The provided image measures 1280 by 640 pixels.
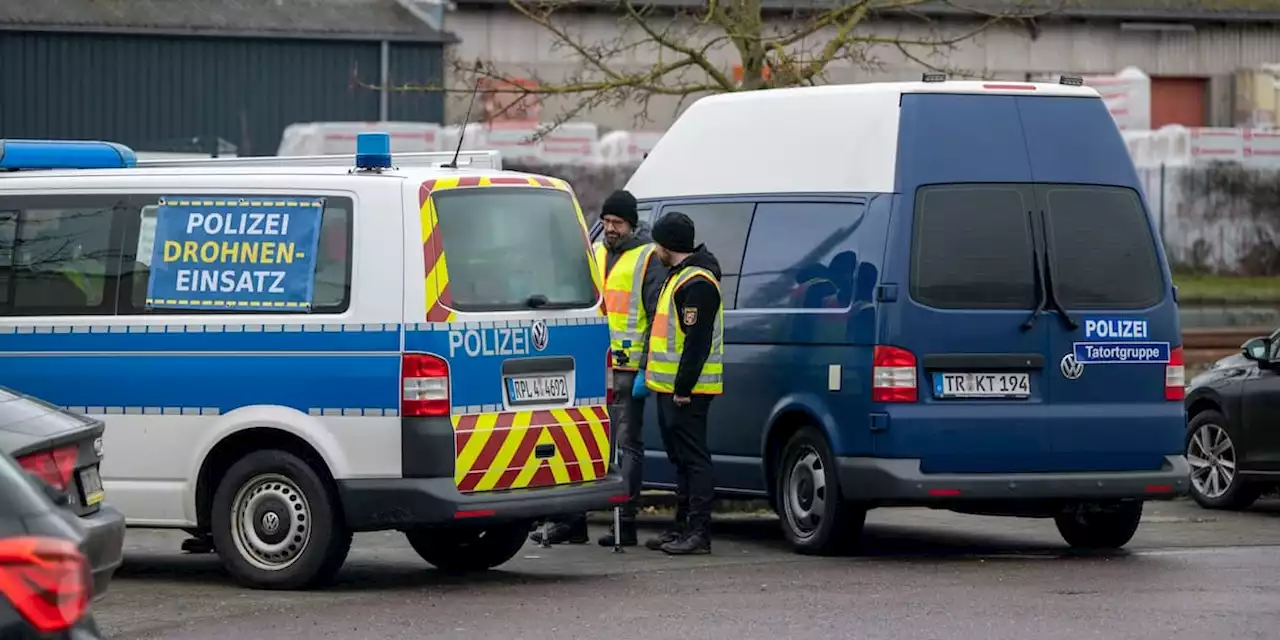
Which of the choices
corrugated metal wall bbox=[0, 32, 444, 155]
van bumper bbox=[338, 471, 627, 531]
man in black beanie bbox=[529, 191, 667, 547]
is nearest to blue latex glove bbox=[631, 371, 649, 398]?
man in black beanie bbox=[529, 191, 667, 547]

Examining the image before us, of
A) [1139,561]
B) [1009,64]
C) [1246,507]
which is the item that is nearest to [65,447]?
[1139,561]

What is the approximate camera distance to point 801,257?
11641 mm

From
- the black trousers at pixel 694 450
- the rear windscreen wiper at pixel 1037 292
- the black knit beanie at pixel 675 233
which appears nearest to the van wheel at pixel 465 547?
the black trousers at pixel 694 450

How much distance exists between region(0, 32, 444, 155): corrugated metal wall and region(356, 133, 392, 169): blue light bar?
2669 cm

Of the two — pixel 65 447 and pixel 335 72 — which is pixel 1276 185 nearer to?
pixel 335 72

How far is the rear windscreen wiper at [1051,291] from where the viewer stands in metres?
11.2

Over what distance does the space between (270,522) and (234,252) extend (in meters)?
1.26

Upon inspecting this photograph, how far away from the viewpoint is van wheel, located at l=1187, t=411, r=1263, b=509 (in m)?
14.1

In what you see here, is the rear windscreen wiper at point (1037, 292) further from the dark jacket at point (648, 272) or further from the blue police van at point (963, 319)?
the dark jacket at point (648, 272)

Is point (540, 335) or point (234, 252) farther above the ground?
point (234, 252)

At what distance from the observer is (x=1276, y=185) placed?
34438 mm

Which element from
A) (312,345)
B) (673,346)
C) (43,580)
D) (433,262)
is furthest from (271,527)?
(43,580)

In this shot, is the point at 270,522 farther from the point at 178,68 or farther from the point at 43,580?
the point at 178,68

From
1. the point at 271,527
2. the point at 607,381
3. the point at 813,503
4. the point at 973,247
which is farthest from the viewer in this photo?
the point at 813,503
